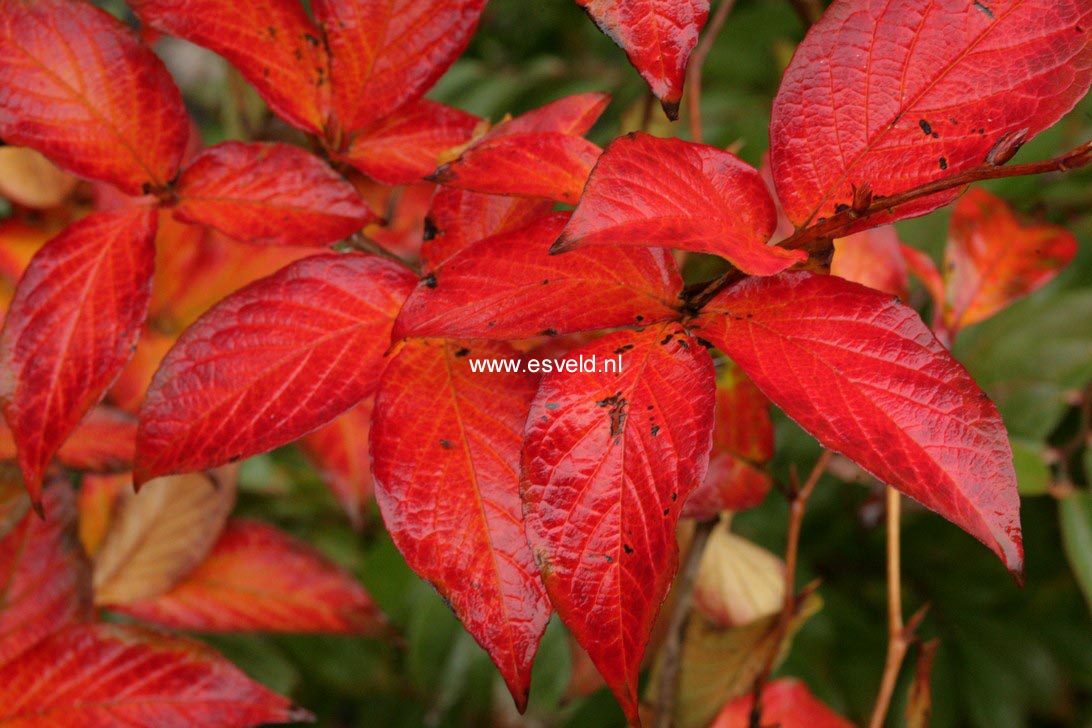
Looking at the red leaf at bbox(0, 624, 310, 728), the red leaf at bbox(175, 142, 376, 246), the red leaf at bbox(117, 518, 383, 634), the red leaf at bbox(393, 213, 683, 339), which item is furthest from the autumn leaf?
the red leaf at bbox(393, 213, 683, 339)

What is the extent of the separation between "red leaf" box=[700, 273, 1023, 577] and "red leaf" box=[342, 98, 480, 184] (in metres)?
0.17

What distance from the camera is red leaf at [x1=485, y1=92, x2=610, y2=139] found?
15.8 inches

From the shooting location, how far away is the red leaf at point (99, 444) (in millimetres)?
539

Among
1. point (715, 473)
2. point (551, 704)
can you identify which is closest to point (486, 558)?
point (715, 473)

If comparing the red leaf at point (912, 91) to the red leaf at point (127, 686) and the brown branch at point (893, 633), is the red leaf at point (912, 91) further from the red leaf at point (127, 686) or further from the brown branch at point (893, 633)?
the red leaf at point (127, 686)

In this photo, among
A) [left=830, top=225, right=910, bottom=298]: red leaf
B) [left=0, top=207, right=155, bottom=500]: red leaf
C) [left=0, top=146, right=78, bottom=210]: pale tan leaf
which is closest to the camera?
[left=0, top=207, right=155, bottom=500]: red leaf

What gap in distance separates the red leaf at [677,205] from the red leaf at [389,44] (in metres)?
0.14

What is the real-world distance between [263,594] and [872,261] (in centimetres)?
45

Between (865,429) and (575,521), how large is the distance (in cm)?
10

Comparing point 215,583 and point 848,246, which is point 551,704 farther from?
point 848,246

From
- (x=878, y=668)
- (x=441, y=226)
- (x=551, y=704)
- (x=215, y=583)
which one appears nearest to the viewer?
(x=441, y=226)

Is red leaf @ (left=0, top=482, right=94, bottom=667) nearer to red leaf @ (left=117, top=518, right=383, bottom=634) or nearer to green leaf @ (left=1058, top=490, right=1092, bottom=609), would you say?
red leaf @ (left=117, top=518, right=383, bottom=634)

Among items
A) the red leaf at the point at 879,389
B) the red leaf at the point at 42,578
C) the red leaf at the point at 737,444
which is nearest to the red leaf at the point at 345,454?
the red leaf at the point at 42,578

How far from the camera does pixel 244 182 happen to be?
42cm
